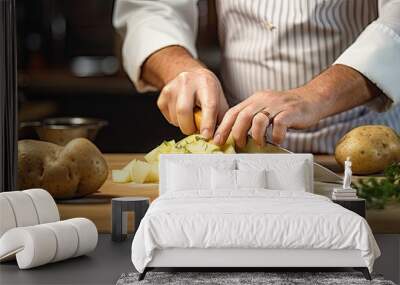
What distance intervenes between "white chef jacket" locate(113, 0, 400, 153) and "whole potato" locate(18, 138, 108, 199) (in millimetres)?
467

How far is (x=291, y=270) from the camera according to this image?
13.2 feet

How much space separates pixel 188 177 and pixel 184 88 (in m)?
0.53

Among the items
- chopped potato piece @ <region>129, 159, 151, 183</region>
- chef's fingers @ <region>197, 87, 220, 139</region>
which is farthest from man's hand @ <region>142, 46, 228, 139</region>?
chopped potato piece @ <region>129, 159, 151, 183</region>

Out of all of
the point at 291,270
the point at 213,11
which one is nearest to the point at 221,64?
the point at 213,11

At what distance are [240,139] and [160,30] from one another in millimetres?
732

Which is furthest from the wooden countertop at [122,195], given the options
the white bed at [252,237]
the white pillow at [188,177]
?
the white bed at [252,237]

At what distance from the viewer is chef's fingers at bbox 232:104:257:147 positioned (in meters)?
4.76

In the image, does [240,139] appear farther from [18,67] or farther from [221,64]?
[18,67]

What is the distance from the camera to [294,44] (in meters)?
4.80

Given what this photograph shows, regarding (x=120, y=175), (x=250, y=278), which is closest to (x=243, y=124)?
(x=120, y=175)

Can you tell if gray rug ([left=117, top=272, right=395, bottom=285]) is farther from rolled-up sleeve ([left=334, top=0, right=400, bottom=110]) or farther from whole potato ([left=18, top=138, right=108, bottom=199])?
rolled-up sleeve ([left=334, top=0, right=400, bottom=110])

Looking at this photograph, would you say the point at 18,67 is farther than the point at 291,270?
Yes

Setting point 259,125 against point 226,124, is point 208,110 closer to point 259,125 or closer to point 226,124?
point 226,124

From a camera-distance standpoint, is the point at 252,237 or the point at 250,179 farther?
the point at 250,179
